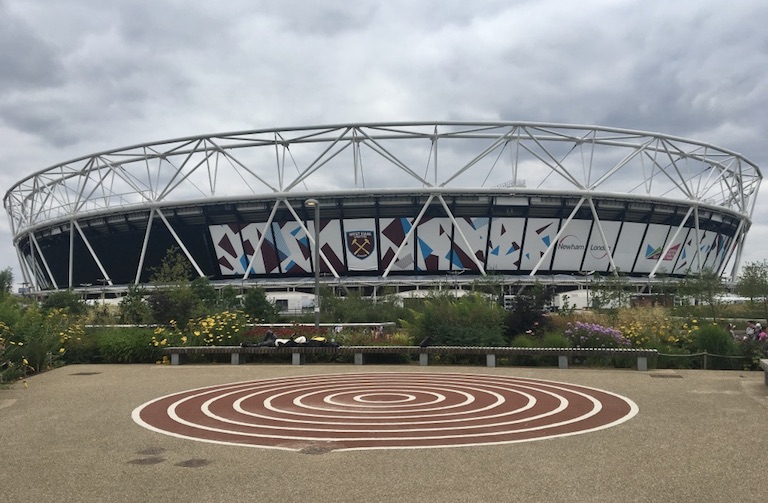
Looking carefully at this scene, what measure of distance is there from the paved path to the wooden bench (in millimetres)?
5590

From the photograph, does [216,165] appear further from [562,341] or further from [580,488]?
[580,488]

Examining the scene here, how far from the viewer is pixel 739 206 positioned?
64.1 meters

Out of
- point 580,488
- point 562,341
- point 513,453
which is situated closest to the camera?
point 580,488

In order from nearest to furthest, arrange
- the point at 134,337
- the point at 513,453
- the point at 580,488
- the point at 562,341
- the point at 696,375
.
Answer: the point at 580,488 < the point at 513,453 < the point at 696,375 < the point at 562,341 < the point at 134,337

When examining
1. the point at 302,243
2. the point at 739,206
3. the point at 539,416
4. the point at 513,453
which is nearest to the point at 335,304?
the point at 302,243

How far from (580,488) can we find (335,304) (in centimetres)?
3226

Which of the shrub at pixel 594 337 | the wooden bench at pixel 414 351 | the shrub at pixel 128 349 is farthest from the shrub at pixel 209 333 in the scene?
the shrub at pixel 594 337

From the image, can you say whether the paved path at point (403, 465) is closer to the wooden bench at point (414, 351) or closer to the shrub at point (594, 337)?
the wooden bench at point (414, 351)

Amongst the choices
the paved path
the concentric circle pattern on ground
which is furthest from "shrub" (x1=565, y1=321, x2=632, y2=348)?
the paved path

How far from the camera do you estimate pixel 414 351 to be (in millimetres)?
18109

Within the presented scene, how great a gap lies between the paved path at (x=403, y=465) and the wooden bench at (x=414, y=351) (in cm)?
559

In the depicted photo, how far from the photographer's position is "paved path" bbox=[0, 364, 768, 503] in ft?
19.2

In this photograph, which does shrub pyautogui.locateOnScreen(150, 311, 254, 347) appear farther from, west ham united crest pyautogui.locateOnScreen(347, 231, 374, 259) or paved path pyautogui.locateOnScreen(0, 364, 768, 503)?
west ham united crest pyautogui.locateOnScreen(347, 231, 374, 259)

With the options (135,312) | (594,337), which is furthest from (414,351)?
(135,312)
